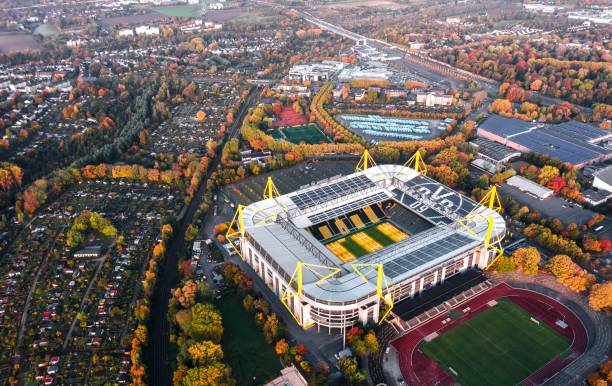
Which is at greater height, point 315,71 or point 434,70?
point 315,71

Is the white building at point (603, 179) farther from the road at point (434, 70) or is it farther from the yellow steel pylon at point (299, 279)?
the yellow steel pylon at point (299, 279)

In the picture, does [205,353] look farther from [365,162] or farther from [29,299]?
[365,162]

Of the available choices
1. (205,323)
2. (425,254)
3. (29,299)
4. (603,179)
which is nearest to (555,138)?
(603,179)

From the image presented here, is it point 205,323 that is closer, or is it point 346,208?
point 205,323

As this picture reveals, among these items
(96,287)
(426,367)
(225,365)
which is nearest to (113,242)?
(96,287)

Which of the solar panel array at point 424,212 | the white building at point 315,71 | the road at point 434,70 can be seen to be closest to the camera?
the solar panel array at point 424,212

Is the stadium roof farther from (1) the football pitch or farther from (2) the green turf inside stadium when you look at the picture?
(1) the football pitch

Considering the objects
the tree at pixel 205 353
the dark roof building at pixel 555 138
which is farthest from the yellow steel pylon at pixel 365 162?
the tree at pixel 205 353
